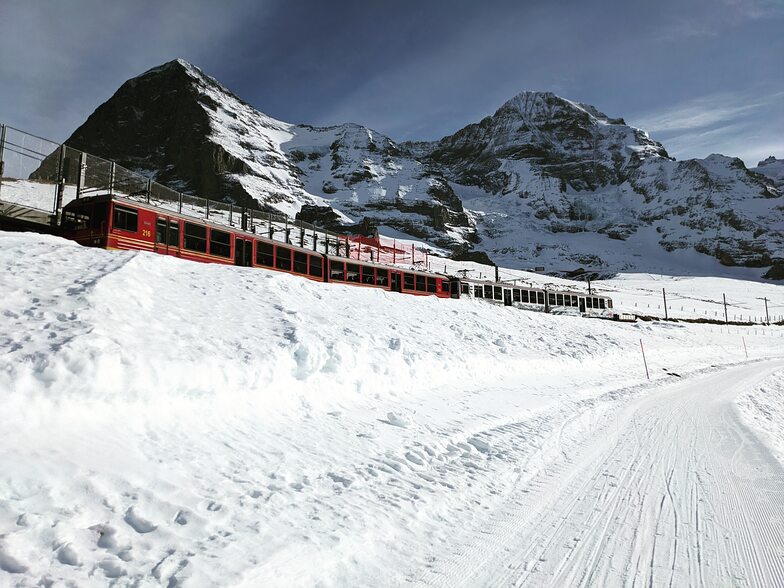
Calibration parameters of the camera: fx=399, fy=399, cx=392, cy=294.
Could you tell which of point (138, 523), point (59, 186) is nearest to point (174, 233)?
point (59, 186)

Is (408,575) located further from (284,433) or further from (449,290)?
(449,290)

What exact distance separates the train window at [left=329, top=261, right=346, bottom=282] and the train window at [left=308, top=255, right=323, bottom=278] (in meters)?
0.78

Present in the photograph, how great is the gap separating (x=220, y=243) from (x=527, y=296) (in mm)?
29183

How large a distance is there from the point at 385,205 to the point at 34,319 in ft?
560

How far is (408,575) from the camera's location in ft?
11.5

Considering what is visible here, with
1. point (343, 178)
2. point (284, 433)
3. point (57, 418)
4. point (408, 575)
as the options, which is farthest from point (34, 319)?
point (343, 178)

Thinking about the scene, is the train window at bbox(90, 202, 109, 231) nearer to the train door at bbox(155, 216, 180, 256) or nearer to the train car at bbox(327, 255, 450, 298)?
the train door at bbox(155, 216, 180, 256)

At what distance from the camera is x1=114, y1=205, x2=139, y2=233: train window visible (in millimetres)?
14758

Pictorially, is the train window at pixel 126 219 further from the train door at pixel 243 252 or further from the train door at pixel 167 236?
the train door at pixel 243 252

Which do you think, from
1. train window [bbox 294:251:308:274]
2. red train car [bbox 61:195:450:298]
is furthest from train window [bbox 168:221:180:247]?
train window [bbox 294:251:308:274]

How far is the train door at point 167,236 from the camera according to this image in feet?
51.6

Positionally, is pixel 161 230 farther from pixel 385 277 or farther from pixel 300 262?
pixel 385 277

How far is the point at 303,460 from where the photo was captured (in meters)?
5.57

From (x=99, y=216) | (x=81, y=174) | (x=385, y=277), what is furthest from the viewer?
(x=385, y=277)
